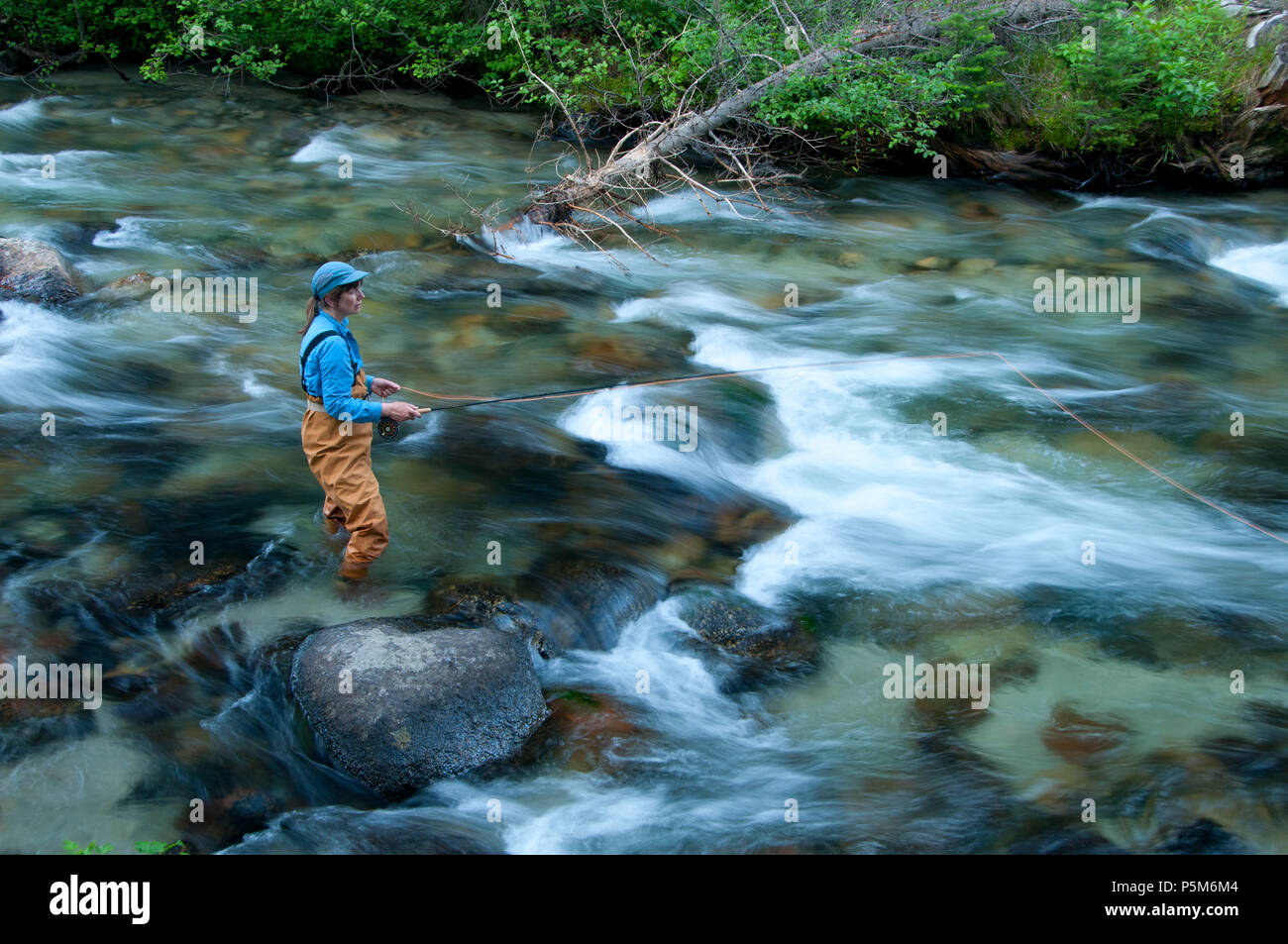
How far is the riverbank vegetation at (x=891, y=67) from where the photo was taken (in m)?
12.0

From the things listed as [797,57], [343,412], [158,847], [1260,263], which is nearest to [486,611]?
[343,412]

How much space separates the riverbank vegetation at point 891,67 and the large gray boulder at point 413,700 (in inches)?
347

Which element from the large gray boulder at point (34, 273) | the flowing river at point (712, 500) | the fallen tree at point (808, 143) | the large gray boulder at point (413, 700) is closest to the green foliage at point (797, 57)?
the fallen tree at point (808, 143)

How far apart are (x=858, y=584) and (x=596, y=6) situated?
34.1ft

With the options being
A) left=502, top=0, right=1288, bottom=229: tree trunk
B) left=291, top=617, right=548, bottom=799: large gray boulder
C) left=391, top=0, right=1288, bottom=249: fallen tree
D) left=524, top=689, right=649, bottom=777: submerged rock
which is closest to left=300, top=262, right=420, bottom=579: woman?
left=291, top=617, right=548, bottom=799: large gray boulder

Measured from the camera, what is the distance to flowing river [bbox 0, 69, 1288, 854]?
179 inches

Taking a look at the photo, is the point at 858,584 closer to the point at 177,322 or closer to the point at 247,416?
the point at 247,416

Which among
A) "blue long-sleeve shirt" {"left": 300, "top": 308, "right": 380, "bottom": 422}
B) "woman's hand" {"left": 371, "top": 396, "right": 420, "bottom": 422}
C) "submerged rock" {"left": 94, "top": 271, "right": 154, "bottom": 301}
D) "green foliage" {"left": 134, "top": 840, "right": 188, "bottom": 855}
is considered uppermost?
"blue long-sleeve shirt" {"left": 300, "top": 308, "right": 380, "bottom": 422}


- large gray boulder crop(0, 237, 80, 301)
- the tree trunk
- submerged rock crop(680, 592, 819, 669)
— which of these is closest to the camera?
submerged rock crop(680, 592, 819, 669)

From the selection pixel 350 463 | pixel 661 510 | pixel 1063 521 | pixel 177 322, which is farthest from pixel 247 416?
pixel 1063 521

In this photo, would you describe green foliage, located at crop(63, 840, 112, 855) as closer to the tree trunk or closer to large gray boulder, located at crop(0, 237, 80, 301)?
large gray boulder, located at crop(0, 237, 80, 301)

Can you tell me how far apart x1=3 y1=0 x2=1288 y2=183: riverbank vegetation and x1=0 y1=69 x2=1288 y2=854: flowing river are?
0.92m

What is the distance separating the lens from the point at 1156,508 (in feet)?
23.1

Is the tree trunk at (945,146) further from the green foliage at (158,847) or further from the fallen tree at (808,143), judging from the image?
the green foliage at (158,847)
